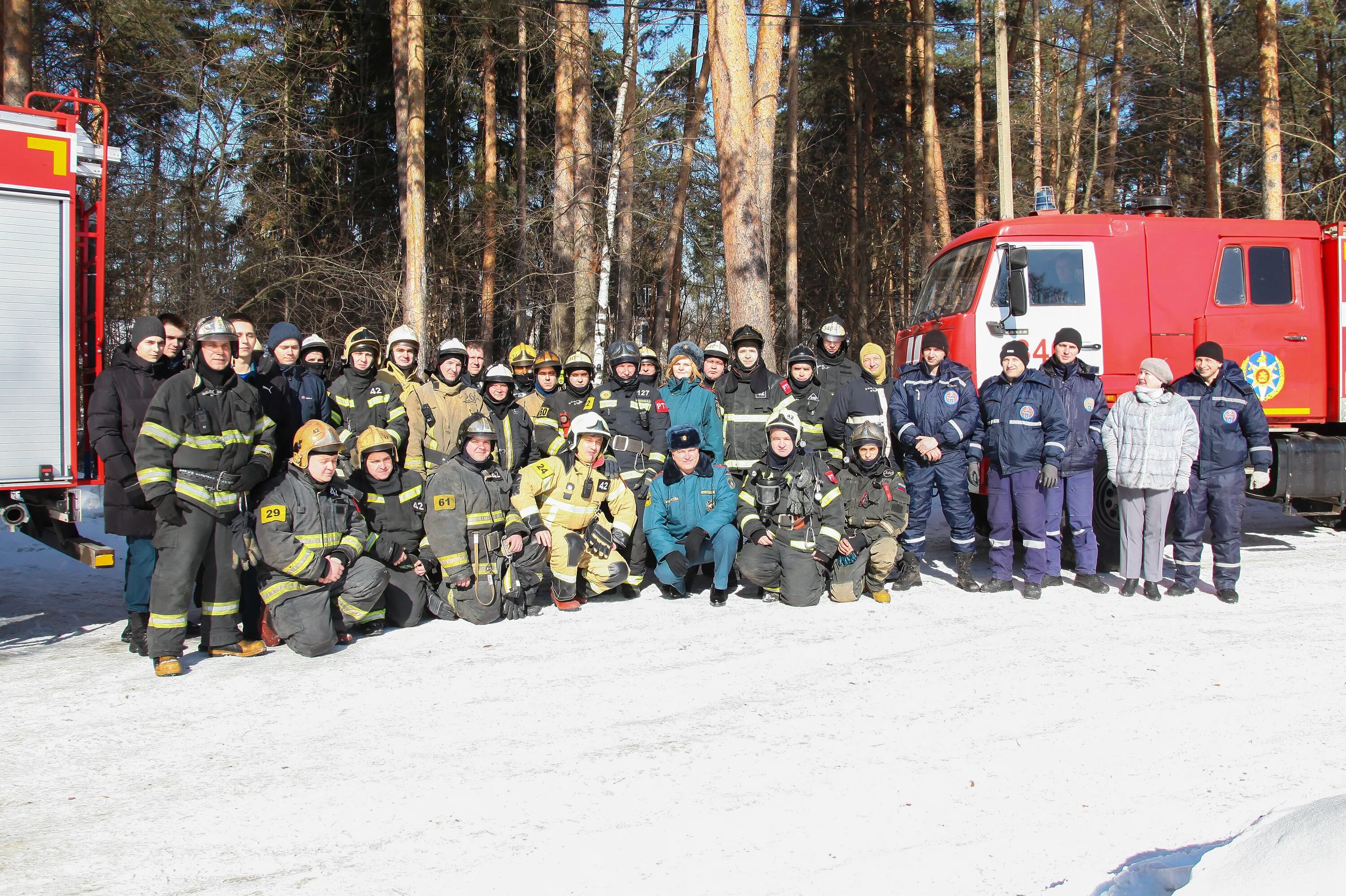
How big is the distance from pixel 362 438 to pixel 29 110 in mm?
2848

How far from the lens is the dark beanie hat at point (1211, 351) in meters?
6.87

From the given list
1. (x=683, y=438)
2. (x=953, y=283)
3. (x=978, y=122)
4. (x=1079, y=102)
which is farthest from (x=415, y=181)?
(x=1079, y=102)

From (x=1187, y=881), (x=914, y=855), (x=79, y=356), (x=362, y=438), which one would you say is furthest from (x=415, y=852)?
(x=79, y=356)

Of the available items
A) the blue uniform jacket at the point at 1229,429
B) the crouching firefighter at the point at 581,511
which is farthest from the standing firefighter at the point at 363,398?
the blue uniform jacket at the point at 1229,429

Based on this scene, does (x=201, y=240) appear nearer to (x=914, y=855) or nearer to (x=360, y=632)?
(x=360, y=632)

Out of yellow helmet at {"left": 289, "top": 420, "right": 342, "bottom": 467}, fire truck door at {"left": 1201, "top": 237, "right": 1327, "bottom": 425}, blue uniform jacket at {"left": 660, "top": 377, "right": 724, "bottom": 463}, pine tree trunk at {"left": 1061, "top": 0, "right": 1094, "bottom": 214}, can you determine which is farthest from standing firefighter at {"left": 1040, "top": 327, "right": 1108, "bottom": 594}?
pine tree trunk at {"left": 1061, "top": 0, "right": 1094, "bottom": 214}

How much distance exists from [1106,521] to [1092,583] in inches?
37.1

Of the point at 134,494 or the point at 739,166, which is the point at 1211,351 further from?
the point at 134,494

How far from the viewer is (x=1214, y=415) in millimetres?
6875

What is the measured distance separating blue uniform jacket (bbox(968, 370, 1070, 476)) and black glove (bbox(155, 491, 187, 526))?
5655 millimetres

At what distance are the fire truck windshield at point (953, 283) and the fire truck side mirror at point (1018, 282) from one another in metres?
0.28

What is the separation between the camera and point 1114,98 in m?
23.4

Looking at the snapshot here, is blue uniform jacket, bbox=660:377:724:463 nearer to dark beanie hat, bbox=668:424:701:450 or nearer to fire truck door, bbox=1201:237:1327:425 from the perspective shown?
dark beanie hat, bbox=668:424:701:450

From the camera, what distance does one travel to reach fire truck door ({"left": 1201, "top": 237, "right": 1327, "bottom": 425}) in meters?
8.04
